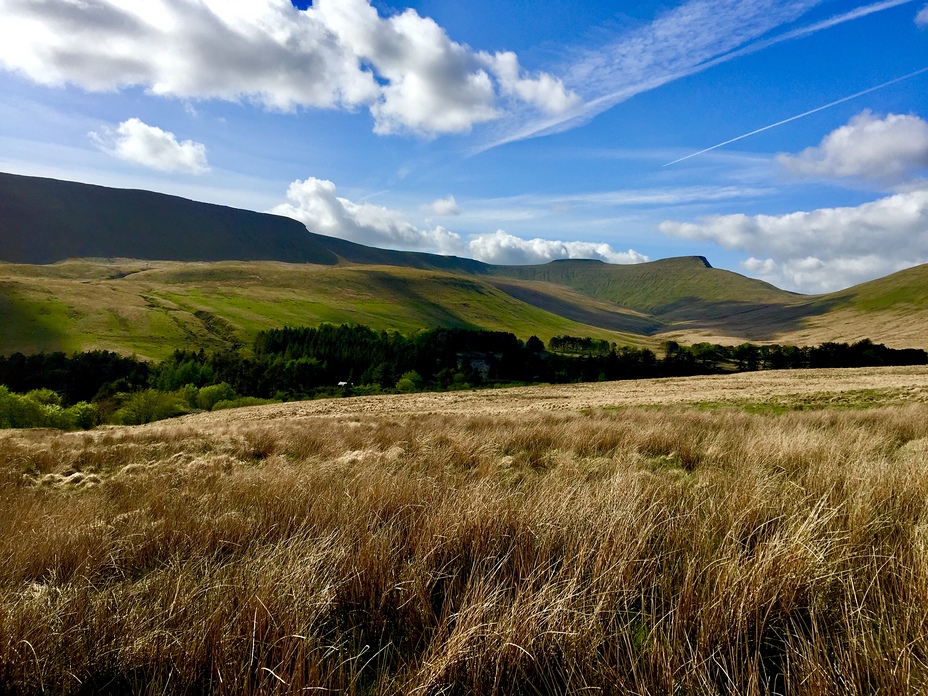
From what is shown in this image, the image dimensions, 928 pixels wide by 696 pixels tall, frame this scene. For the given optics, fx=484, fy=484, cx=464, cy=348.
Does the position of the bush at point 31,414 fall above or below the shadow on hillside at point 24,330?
below

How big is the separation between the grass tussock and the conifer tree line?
252 ft

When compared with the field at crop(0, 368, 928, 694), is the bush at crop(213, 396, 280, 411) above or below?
below

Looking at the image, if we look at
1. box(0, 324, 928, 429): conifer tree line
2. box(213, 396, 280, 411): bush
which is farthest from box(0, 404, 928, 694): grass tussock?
box(213, 396, 280, 411): bush

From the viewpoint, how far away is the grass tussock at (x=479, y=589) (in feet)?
6.78

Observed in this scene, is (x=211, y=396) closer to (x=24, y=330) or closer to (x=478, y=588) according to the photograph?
(x=24, y=330)

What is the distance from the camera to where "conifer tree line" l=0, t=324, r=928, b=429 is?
8375 centimetres

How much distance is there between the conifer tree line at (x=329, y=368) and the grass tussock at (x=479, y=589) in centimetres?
7671

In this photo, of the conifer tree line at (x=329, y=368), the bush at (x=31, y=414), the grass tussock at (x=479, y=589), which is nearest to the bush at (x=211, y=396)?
the conifer tree line at (x=329, y=368)

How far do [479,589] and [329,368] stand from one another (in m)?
120

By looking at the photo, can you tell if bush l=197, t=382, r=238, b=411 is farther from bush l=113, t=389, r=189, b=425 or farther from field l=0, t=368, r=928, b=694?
field l=0, t=368, r=928, b=694

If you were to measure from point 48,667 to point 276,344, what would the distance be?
13972 cm

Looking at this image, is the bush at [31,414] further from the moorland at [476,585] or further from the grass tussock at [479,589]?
the grass tussock at [479,589]

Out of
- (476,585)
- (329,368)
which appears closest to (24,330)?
(329,368)

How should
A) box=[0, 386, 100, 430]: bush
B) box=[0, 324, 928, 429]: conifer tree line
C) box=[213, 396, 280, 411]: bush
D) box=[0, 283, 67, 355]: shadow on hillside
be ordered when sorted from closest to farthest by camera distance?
box=[0, 386, 100, 430]: bush, box=[213, 396, 280, 411]: bush, box=[0, 324, 928, 429]: conifer tree line, box=[0, 283, 67, 355]: shadow on hillside
